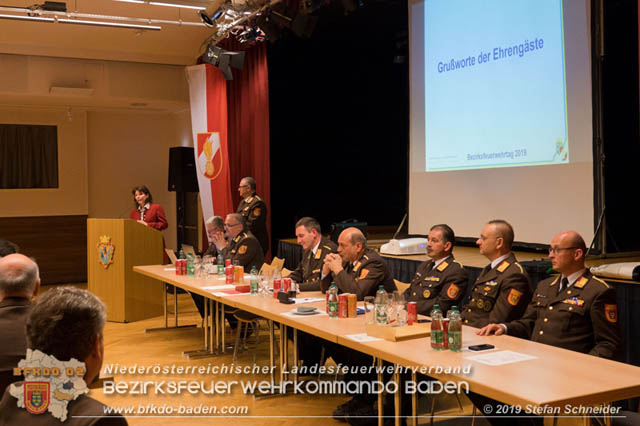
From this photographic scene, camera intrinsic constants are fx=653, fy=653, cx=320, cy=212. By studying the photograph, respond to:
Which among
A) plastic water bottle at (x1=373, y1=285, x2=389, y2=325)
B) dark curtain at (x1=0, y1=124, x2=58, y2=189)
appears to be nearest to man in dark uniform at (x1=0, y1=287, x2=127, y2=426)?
plastic water bottle at (x1=373, y1=285, x2=389, y2=325)

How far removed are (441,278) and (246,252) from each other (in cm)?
246

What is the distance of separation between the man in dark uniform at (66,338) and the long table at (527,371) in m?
1.50

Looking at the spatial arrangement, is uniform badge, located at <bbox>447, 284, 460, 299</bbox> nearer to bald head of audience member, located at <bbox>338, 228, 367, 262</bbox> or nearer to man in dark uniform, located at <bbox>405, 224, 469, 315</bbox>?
man in dark uniform, located at <bbox>405, 224, 469, 315</bbox>

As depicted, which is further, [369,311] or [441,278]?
[441,278]

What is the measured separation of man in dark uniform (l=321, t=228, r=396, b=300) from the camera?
4473 mm

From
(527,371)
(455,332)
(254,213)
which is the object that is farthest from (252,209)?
(527,371)

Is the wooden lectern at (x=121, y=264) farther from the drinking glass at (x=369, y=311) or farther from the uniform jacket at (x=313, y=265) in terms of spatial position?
the drinking glass at (x=369, y=311)

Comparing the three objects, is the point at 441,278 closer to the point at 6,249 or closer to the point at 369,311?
the point at 369,311

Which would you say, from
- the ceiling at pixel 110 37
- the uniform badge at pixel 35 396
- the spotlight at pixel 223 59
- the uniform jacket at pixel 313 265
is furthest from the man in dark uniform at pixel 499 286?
the ceiling at pixel 110 37

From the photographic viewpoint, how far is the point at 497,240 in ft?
13.0

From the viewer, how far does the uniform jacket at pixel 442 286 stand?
14.0 ft

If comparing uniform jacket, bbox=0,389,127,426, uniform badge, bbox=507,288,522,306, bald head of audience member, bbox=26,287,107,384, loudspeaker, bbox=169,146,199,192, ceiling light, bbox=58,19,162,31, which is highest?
ceiling light, bbox=58,19,162,31

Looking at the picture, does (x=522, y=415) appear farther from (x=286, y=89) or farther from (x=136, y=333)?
(x=286, y=89)

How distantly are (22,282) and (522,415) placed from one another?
2280 millimetres
